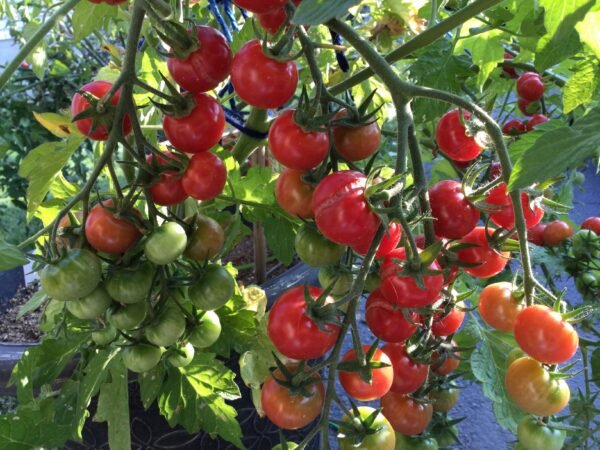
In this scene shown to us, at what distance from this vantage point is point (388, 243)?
0.36 metres

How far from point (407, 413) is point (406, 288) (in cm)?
15

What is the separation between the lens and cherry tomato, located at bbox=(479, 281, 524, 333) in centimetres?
44

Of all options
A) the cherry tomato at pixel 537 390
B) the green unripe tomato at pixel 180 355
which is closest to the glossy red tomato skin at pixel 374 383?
the cherry tomato at pixel 537 390

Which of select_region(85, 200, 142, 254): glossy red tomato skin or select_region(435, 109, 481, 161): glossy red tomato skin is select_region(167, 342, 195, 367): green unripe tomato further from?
select_region(435, 109, 481, 161): glossy red tomato skin

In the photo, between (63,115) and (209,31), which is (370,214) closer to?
(209,31)

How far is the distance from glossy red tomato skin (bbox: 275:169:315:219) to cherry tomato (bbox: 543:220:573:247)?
0.63 meters

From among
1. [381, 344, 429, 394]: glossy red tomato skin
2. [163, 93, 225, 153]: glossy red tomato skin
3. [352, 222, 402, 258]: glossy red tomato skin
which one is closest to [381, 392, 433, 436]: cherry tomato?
[381, 344, 429, 394]: glossy red tomato skin

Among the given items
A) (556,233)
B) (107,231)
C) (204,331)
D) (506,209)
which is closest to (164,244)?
(107,231)

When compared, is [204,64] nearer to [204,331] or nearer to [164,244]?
[164,244]

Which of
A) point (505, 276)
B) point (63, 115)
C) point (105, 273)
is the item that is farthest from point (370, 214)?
point (505, 276)

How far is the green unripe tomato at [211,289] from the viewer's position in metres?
0.47

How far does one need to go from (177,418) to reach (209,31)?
430 millimetres

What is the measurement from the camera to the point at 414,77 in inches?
26.8

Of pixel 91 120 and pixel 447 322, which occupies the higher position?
pixel 91 120
